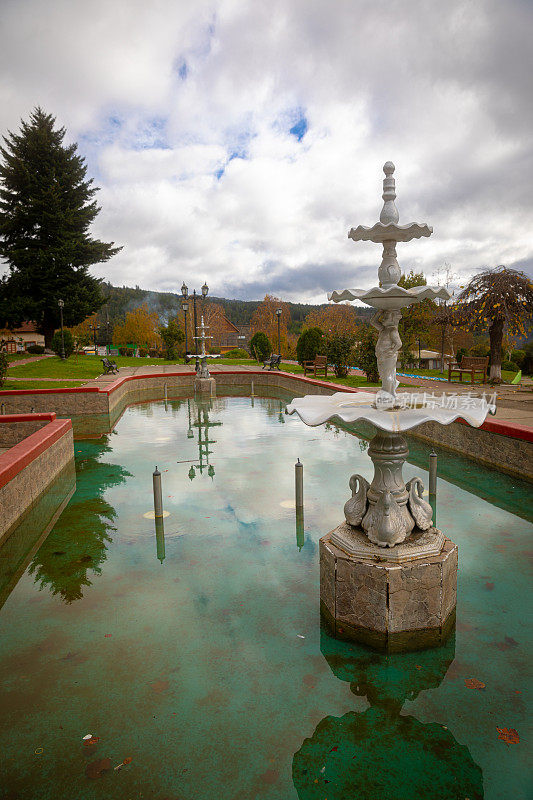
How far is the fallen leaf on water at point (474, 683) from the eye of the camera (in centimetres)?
361

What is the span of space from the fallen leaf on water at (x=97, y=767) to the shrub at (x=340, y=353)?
22.5 metres

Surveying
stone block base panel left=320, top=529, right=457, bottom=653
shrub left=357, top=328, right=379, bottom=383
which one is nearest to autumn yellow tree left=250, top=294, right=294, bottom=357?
shrub left=357, top=328, right=379, bottom=383

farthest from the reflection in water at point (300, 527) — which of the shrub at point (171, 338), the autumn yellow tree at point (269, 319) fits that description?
the autumn yellow tree at point (269, 319)

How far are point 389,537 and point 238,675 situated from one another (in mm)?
1753

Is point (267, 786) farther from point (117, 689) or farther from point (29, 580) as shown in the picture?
point (29, 580)

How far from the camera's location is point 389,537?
416 cm

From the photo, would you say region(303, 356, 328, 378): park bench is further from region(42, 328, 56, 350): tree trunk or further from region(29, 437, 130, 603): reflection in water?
region(42, 328, 56, 350): tree trunk

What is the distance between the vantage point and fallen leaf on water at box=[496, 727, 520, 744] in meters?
3.10

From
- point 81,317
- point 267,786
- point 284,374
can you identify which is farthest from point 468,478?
point 81,317

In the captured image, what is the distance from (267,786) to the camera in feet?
9.29

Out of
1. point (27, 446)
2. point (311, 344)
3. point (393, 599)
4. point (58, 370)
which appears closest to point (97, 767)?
point (393, 599)

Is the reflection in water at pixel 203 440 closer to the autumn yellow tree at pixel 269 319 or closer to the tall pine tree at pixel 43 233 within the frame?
the tall pine tree at pixel 43 233

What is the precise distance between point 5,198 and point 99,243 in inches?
336

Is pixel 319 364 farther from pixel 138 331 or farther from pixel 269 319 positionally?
pixel 138 331
